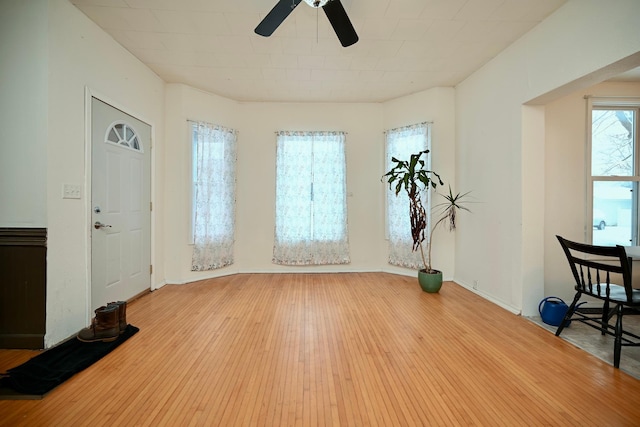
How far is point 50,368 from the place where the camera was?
74.7 inches

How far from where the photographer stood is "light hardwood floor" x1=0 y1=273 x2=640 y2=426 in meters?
1.52

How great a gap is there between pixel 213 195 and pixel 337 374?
3.17m

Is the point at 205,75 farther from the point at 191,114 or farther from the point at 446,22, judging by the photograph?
the point at 446,22

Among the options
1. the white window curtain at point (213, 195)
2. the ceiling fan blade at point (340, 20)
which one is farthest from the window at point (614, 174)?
the white window curtain at point (213, 195)

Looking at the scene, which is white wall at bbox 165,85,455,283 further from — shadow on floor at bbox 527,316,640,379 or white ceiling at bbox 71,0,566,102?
shadow on floor at bbox 527,316,640,379

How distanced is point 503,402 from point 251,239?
12.3 ft

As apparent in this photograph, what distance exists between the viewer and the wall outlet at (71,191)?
232cm

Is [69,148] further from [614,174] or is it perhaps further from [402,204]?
[614,174]

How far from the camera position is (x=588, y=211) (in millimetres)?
3148

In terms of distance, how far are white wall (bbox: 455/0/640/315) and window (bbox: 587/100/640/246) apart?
104 centimetres

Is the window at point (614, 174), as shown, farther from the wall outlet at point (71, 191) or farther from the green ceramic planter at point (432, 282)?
the wall outlet at point (71, 191)

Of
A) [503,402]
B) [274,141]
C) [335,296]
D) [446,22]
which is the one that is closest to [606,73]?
[446,22]

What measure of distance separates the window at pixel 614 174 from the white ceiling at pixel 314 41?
1606 millimetres

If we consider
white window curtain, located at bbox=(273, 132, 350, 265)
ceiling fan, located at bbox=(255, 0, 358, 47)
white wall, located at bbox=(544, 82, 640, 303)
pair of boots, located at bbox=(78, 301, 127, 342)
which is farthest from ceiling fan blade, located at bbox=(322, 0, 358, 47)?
pair of boots, located at bbox=(78, 301, 127, 342)
